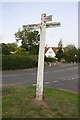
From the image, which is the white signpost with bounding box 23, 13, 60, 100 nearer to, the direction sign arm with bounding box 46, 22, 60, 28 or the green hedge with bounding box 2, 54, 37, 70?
the direction sign arm with bounding box 46, 22, 60, 28

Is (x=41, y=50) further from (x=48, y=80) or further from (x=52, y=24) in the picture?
(x=48, y=80)

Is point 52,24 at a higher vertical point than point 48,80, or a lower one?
higher

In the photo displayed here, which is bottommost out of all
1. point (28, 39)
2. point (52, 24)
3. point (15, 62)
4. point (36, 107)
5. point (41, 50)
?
point (36, 107)

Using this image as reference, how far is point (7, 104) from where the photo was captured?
30.5 ft

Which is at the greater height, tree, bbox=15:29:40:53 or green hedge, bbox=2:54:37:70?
tree, bbox=15:29:40:53

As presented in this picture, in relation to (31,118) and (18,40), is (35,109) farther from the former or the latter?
(18,40)

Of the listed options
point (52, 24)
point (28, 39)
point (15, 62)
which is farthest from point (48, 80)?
point (28, 39)

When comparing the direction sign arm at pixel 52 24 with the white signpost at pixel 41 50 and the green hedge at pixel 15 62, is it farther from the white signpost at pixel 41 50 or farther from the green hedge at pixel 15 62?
the green hedge at pixel 15 62

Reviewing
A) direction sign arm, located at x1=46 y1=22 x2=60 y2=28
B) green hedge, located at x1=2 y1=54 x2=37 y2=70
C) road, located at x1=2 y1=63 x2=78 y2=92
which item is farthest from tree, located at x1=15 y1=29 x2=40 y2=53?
direction sign arm, located at x1=46 y1=22 x2=60 y2=28

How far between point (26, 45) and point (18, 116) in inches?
2780

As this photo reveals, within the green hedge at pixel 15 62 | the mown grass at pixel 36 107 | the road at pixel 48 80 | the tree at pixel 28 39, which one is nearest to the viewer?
the mown grass at pixel 36 107

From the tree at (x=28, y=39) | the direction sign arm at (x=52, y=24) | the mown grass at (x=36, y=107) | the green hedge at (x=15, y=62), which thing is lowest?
the mown grass at (x=36, y=107)

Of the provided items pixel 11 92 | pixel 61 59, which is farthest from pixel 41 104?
pixel 61 59

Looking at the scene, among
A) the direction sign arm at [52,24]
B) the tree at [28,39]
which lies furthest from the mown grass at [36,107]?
the tree at [28,39]
